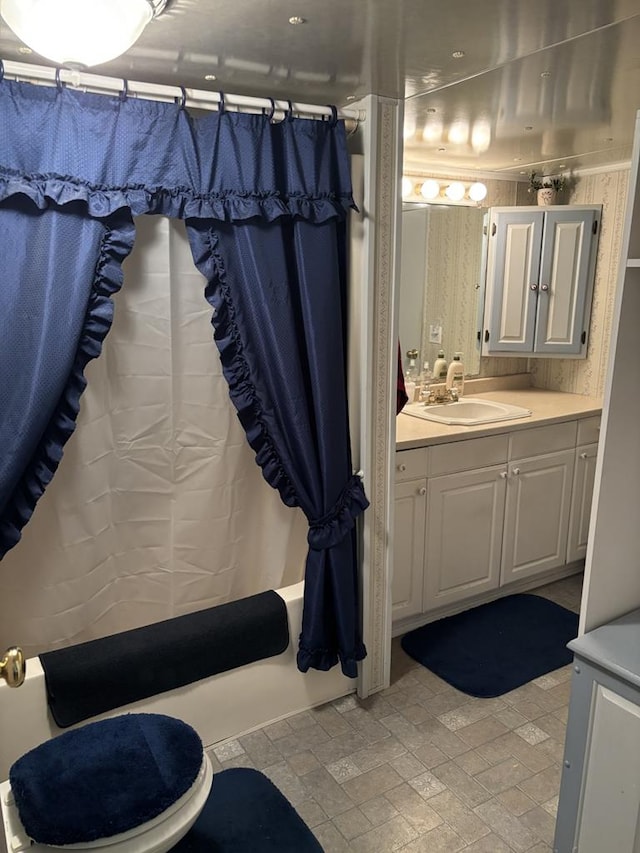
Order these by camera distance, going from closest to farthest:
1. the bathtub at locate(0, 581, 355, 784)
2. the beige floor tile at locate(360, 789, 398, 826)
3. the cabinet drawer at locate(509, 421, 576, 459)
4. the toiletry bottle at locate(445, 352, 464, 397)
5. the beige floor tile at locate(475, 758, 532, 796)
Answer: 1. the bathtub at locate(0, 581, 355, 784)
2. the beige floor tile at locate(360, 789, 398, 826)
3. the beige floor tile at locate(475, 758, 532, 796)
4. the cabinet drawer at locate(509, 421, 576, 459)
5. the toiletry bottle at locate(445, 352, 464, 397)

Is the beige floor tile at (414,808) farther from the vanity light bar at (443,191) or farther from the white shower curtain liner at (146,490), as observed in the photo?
the vanity light bar at (443,191)

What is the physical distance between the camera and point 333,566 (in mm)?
2295

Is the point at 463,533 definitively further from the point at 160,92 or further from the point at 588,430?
the point at 160,92

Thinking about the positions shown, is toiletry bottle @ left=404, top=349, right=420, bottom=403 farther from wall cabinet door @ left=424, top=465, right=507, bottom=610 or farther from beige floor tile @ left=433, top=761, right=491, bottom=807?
beige floor tile @ left=433, top=761, right=491, bottom=807

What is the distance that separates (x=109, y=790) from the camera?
1282 mm

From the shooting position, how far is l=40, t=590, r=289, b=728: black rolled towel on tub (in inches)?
76.8

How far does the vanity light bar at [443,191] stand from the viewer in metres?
3.35

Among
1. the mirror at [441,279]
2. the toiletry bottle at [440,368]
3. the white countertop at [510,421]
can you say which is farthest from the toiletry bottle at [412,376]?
the white countertop at [510,421]

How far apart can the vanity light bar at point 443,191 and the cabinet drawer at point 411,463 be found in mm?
1334

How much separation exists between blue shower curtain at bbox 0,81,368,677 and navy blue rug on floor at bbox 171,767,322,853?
1.73 feet

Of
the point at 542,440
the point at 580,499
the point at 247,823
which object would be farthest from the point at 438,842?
the point at 580,499

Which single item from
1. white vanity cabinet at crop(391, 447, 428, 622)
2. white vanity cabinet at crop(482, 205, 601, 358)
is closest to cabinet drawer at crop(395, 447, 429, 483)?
white vanity cabinet at crop(391, 447, 428, 622)

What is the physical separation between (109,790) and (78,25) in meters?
A: 1.41

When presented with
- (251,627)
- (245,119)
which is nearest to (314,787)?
(251,627)
